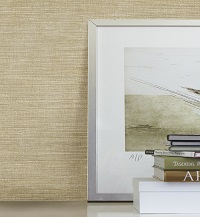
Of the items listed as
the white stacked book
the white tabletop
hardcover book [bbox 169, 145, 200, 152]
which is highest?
hardcover book [bbox 169, 145, 200, 152]

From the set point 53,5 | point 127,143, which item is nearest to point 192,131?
point 127,143

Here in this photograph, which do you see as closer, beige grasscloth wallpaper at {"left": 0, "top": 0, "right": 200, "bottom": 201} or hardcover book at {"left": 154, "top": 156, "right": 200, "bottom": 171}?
hardcover book at {"left": 154, "top": 156, "right": 200, "bottom": 171}

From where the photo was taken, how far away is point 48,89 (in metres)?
1.45

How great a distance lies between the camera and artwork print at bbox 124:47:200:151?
1.42 m

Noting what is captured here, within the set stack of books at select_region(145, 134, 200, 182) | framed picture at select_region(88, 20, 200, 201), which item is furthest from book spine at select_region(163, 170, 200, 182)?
framed picture at select_region(88, 20, 200, 201)

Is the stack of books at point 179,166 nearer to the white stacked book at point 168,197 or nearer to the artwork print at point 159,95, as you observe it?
the white stacked book at point 168,197

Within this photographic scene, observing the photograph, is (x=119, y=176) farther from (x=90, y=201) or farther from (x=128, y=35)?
(x=128, y=35)

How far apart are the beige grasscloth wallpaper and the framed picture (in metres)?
0.03

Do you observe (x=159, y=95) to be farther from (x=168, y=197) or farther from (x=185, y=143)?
(x=168, y=197)

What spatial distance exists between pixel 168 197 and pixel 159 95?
0.37 m

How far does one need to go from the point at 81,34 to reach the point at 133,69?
0.18 m

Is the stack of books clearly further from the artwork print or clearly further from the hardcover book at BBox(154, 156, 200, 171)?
the artwork print

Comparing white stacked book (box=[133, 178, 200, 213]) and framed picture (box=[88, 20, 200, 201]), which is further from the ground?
framed picture (box=[88, 20, 200, 201])

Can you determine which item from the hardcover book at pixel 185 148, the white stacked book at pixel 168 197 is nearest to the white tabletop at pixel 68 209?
the white stacked book at pixel 168 197
